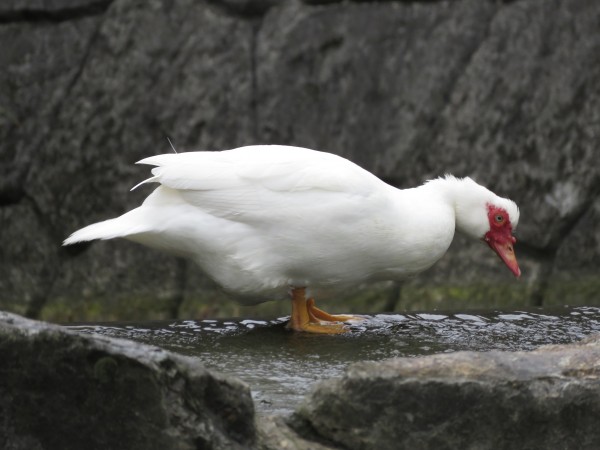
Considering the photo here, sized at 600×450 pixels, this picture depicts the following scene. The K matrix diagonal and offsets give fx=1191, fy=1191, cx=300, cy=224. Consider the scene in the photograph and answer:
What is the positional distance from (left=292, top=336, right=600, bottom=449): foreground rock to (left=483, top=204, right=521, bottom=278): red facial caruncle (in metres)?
1.90

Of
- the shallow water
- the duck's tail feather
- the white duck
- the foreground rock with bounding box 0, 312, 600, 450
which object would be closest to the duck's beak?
the shallow water

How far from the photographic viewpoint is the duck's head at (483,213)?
197 inches

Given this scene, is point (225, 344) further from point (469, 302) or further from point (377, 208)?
point (469, 302)

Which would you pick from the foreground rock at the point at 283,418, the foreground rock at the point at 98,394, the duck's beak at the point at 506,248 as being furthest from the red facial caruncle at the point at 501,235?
the foreground rock at the point at 98,394

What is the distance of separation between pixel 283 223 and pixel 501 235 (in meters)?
1.06

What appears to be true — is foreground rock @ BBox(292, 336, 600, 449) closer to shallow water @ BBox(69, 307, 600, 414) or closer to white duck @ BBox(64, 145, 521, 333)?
shallow water @ BBox(69, 307, 600, 414)

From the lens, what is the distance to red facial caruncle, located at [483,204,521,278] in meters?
5.02

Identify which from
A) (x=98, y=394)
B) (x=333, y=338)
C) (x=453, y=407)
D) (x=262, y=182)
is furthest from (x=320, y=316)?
(x=98, y=394)

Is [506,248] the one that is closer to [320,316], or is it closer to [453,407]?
[320,316]

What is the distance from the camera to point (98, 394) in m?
2.81

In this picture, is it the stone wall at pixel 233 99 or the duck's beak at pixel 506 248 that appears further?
the stone wall at pixel 233 99

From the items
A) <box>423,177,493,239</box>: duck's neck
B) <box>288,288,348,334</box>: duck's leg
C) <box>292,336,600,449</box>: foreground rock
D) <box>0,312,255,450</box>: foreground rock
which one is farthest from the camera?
<box>423,177,493,239</box>: duck's neck

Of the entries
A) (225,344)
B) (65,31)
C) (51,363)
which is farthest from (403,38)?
(51,363)

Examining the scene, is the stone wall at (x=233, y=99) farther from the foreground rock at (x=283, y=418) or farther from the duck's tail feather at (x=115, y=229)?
the foreground rock at (x=283, y=418)
